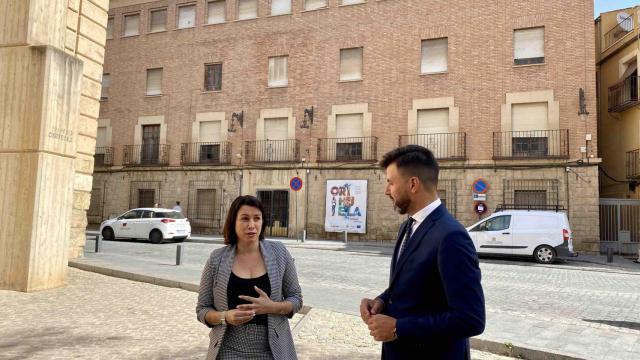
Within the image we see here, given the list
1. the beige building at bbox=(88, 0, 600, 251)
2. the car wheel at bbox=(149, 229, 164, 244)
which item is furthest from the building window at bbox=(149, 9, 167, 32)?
the car wheel at bbox=(149, 229, 164, 244)

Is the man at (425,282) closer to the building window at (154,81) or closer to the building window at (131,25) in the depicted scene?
the building window at (154,81)

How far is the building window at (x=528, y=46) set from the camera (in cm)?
1992

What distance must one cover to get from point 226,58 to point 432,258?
81.8 feet

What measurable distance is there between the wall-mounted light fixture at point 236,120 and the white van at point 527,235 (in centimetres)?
1330

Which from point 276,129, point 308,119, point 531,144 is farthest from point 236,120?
point 531,144

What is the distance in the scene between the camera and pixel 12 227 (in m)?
7.52

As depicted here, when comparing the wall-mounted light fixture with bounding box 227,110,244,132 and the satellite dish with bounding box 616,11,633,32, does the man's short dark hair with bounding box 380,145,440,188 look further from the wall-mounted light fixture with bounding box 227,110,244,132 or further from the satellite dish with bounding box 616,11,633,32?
the satellite dish with bounding box 616,11,633,32

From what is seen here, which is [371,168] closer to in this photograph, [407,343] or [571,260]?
[571,260]

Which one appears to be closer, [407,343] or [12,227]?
[407,343]

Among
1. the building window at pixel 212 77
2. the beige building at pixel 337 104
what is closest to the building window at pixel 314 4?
the beige building at pixel 337 104

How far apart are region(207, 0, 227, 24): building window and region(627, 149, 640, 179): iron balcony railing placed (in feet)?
66.5

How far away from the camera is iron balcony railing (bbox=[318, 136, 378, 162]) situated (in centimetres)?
2187

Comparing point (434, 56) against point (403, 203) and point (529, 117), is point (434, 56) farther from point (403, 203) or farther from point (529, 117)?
point (403, 203)

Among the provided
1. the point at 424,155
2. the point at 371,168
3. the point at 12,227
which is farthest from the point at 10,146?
the point at 371,168
